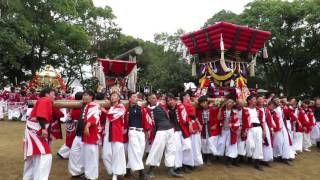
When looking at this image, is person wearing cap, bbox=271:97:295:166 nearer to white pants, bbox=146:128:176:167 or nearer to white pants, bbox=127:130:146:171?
white pants, bbox=146:128:176:167

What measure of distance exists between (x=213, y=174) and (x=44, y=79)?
15935 mm

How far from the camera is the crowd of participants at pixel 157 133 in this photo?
242 inches

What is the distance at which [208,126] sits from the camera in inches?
343

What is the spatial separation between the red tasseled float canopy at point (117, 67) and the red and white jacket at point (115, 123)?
829 cm

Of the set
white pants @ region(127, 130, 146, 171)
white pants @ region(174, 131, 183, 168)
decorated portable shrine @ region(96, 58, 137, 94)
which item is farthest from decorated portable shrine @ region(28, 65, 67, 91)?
white pants @ region(127, 130, 146, 171)

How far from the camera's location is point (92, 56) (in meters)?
32.5

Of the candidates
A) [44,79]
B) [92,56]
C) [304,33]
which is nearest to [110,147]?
[44,79]

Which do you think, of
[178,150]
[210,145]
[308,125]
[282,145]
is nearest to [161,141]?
[178,150]

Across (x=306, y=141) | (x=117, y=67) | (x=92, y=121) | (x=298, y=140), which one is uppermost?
(x=117, y=67)

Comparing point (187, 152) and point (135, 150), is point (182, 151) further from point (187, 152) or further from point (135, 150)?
point (135, 150)

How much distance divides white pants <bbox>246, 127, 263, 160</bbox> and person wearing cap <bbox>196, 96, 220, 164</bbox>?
736 millimetres

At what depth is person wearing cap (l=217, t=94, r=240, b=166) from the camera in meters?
8.40

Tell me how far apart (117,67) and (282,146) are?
8.05 metres

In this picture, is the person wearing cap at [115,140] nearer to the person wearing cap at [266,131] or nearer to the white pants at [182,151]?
the white pants at [182,151]
